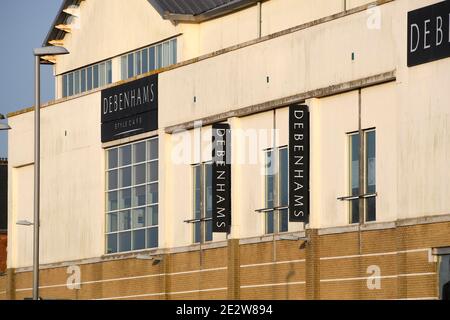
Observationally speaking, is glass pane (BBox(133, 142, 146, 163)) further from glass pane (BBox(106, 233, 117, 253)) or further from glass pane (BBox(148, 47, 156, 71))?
glass pane (BBox(148, 47, 156, 71))

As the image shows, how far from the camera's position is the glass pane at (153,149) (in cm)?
5228

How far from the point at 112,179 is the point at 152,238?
3879 millimetres

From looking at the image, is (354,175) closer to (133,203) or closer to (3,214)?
(133,203)

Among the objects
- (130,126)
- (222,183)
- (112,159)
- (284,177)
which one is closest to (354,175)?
(284,177)

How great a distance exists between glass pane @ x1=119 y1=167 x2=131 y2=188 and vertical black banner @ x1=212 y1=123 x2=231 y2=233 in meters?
7.20

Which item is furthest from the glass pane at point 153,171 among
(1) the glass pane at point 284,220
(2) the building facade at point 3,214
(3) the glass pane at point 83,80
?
(2) the building facade at point 3,214

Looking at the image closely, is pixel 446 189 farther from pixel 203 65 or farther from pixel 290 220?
pixel 203 65

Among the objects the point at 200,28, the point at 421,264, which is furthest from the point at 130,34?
the point at 421,264

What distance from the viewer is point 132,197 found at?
177 feet

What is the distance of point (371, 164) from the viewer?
40.8 m

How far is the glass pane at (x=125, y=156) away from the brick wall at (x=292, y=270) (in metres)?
3.72

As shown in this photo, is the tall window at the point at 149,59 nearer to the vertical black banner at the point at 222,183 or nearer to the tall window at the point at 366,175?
the vertical black banner at the point at 222,183

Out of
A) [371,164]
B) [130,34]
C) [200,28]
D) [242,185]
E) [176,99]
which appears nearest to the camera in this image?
[371,164]
